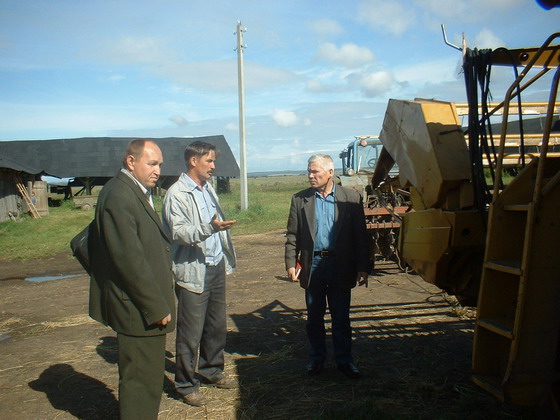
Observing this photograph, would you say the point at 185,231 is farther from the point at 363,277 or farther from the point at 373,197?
the point at 373,197

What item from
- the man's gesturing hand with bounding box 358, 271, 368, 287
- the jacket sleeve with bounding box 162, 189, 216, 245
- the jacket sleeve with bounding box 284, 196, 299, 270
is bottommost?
the man's gesturing hand with bounding box 358, 271, 368, 287

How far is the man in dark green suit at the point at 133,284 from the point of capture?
3.15 metres

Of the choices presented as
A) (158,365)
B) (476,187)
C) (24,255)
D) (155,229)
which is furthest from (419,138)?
(24,255)

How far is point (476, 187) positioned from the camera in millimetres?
3340

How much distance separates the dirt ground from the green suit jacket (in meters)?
1.20

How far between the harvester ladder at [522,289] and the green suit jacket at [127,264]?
189 cm

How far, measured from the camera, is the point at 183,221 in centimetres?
418

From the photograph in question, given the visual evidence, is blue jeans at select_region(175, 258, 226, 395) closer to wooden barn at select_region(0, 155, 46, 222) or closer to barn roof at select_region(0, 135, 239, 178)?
wooden barn at select_region(0, 155, 46, 222)

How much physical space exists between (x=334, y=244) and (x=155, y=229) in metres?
1.84

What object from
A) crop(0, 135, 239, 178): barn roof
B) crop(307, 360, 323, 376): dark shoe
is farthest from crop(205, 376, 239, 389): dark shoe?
crop(0, 135, 239, 178): barn roof

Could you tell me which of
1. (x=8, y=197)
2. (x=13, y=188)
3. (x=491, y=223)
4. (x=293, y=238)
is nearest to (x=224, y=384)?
(x=293, y=238)

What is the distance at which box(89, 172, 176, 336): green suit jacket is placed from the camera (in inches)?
124

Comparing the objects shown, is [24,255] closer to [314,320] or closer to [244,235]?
[244,235]

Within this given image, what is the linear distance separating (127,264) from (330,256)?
6.81 ft
